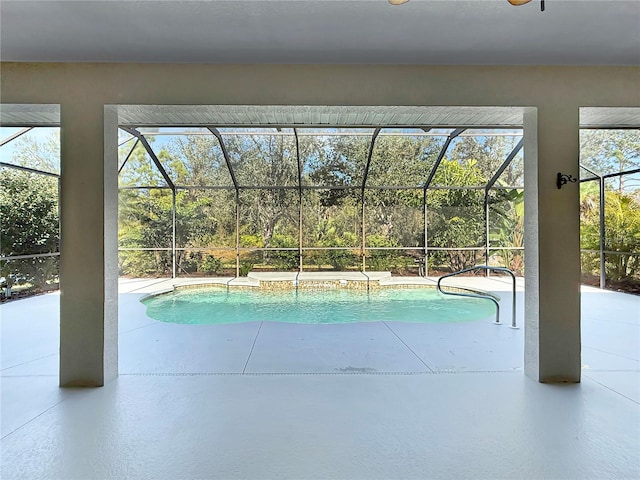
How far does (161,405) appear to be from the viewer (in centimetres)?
261

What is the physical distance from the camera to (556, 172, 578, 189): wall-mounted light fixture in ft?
9.80

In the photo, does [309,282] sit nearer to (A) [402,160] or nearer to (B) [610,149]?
(A) [402,160]

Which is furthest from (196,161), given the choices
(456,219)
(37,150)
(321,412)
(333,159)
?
(321,412)

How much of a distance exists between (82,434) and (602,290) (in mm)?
9293

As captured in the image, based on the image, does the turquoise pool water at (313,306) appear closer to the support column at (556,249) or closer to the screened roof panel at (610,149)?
the support column at (556,249)

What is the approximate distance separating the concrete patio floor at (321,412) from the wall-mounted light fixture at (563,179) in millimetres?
1603

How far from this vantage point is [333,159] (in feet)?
31.9

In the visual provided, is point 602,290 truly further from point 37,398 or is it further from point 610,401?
point 37,398

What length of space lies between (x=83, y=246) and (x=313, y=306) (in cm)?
481

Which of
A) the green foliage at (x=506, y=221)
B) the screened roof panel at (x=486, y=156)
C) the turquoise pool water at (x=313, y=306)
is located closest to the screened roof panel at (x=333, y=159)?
the screened roof panel at (x=486, y=156)

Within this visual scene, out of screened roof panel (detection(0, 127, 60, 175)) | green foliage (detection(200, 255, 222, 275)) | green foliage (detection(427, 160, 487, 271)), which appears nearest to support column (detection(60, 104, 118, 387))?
screened roof panel (detection(0, 127, 60, 175))

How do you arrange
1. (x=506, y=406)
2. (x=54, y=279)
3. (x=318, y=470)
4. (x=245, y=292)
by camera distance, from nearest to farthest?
(x=318, y=470)
(x=506, y=406)
(x=54, y=279)
(x=245, y=292)

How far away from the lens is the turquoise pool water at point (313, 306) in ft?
20.9
